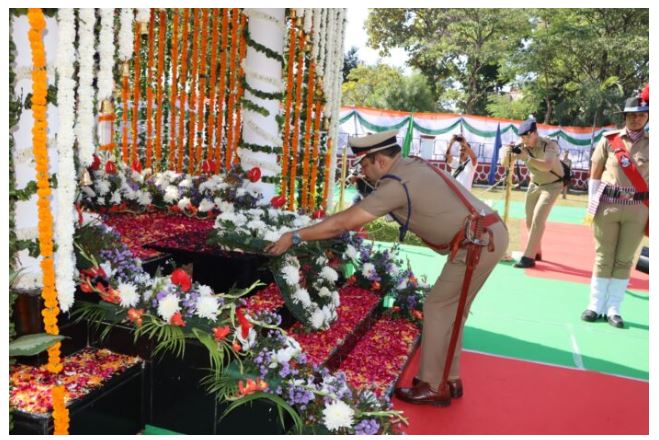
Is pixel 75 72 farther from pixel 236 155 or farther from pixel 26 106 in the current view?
pixel 236 155

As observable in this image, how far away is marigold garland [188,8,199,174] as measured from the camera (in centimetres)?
646

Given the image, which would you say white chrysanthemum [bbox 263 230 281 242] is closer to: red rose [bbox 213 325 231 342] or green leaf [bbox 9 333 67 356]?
red rose [bbox 213 325 231 342]

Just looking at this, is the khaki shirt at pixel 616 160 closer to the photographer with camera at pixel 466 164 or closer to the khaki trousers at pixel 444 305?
the khaki trousers at pixel 444 305

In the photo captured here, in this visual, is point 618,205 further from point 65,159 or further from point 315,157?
point 65,159

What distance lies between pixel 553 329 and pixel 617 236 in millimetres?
1029

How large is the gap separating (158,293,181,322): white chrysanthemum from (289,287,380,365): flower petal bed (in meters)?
0.76

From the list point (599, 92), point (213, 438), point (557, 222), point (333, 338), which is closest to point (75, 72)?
point (213, 438)

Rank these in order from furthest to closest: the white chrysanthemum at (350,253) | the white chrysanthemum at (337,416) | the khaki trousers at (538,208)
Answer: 1. the khaki trousers at (538,208)
2. the white chrysanthemum at (350,253)
3. the white chrysanthemum at (337,416)

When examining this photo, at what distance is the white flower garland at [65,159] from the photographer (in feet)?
8.05

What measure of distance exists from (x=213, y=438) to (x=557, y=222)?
1096cm

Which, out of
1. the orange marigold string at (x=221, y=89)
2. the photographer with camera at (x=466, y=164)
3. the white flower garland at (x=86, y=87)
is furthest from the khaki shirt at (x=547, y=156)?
the white flower garland at (x=86, y=87)

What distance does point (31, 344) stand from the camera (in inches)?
92.1

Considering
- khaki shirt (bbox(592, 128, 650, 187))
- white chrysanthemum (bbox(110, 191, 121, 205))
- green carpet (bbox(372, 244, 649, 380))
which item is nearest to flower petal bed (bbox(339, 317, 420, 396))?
green carpet (bbox(372, 244, 649, 380))

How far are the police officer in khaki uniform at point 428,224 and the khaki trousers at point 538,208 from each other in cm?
403
